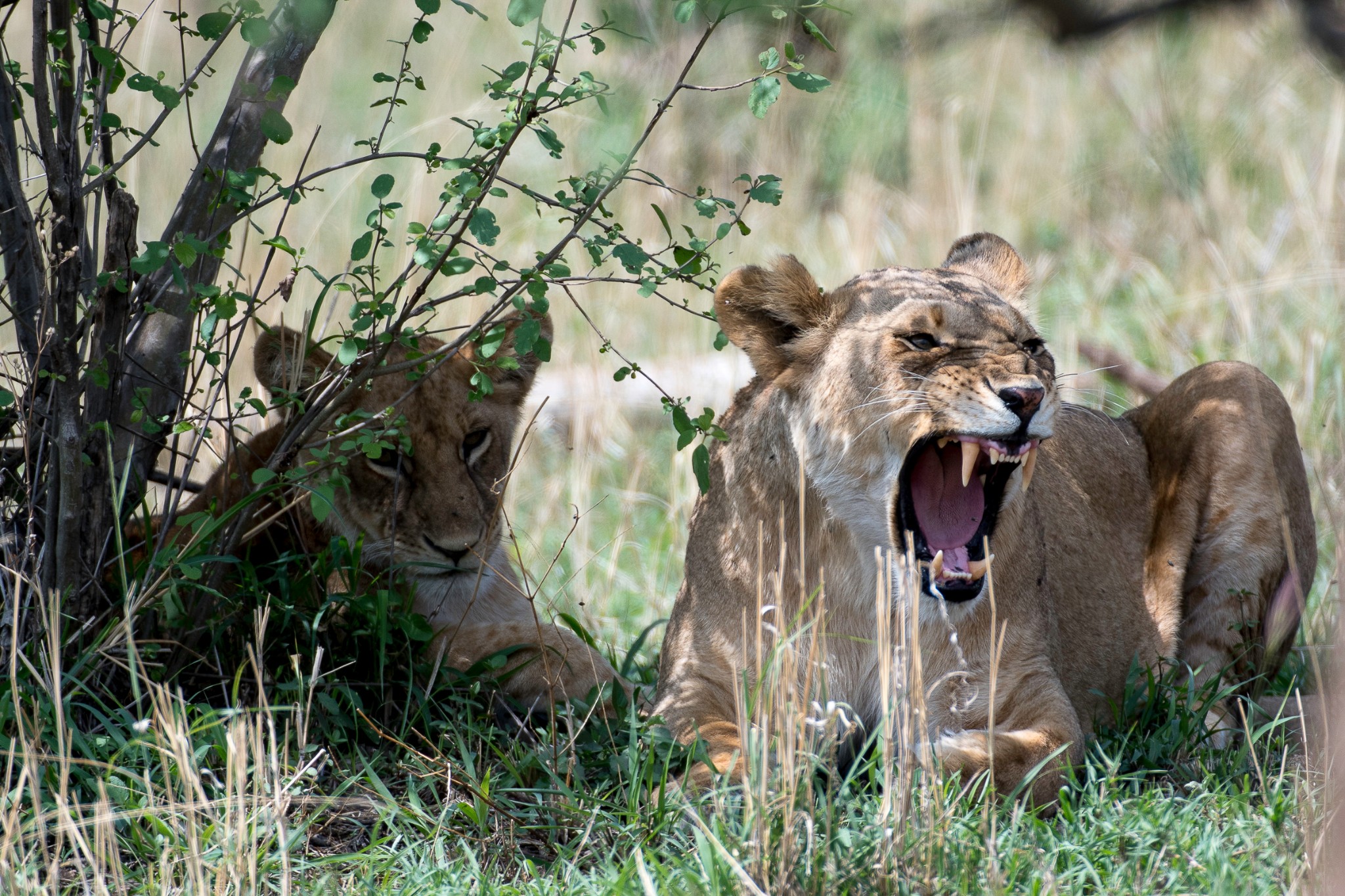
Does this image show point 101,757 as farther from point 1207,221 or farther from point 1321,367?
point 1207,221

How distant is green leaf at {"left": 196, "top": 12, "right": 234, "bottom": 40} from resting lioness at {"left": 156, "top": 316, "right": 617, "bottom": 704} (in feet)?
3.56

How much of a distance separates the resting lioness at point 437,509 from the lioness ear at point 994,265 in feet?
3.91

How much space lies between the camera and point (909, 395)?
3332 mm

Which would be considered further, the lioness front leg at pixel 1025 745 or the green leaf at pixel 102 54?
the lioness front leg at pixel 1025 745

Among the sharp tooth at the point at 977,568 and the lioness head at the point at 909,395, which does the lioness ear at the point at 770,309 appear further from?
the sharp tooth at the point at 977,568

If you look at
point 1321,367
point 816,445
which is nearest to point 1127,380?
point 1321,367

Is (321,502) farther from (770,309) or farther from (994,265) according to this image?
(994,265)

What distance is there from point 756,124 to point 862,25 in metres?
5.37

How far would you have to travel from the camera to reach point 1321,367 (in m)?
6.53

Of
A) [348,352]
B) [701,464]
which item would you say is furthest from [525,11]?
[701,464]

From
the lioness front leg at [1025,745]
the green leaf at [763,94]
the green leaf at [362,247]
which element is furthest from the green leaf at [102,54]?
the lioness front leg at [1025,745]

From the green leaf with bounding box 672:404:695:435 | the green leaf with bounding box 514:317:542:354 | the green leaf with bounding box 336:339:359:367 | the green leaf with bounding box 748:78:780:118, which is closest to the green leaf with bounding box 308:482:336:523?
the green leaf with bounding box 336:339:359:367

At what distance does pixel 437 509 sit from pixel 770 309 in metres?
1.15

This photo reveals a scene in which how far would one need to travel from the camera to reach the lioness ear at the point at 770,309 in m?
3.57
